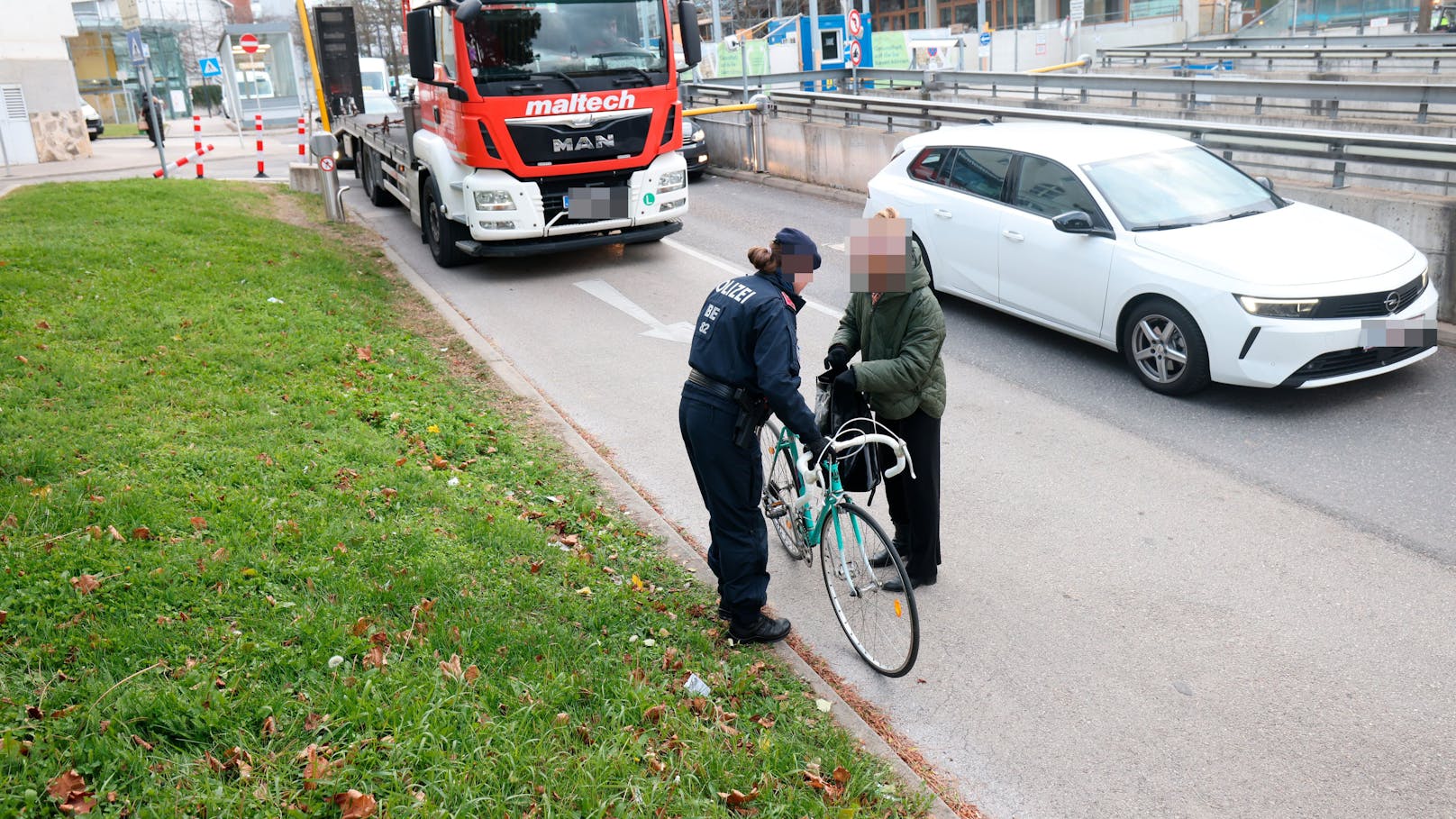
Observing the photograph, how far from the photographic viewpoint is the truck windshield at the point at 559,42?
11.0 metres

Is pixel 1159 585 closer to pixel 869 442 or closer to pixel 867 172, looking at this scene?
pixel 869 442

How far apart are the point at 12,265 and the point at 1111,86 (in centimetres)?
2039

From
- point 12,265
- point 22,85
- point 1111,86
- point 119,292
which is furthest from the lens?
point 22,85

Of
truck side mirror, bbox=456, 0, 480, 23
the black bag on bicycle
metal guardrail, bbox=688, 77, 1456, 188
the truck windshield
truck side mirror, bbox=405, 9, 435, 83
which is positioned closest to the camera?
the black bag on bicycle

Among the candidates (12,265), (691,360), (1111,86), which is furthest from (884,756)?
(1111,86)

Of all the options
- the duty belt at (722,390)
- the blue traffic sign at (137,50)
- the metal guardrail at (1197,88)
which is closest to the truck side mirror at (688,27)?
the duty belt at (722,390)

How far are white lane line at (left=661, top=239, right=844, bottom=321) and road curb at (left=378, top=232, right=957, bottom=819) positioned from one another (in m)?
2.92

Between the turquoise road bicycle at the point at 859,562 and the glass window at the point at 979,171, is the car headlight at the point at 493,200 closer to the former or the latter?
the glass window at the point at 979,171

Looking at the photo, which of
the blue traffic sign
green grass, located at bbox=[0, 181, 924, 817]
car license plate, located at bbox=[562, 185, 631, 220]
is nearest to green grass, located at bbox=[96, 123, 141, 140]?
the blue traffic sign

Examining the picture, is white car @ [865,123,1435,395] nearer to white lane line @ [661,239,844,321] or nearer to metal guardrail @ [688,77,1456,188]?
white lane line @ [661,239,844,321]

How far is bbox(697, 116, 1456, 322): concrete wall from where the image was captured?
875cm

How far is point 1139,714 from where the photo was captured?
4.25 meters

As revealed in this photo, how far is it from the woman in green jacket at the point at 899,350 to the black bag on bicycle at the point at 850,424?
53mm

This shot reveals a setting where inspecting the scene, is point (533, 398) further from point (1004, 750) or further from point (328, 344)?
point (1004, 750)
